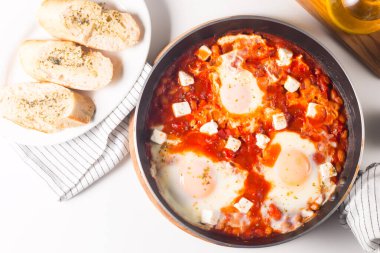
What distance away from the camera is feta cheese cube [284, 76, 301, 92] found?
3164mm

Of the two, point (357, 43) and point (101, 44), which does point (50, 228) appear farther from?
point (357, 43)

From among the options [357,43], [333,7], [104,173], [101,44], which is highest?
[333,7]

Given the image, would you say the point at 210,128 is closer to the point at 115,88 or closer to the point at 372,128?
the point at 115,88

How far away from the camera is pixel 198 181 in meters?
3.17

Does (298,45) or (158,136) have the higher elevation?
(298,45)

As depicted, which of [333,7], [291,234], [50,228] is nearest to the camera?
[333,7]

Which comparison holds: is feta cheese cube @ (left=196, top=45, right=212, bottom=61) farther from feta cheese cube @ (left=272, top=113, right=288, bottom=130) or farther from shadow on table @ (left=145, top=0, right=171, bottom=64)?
feta cheese cube @ (left=272, top=113, right=288, bottom=130)

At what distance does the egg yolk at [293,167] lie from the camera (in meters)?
3.18

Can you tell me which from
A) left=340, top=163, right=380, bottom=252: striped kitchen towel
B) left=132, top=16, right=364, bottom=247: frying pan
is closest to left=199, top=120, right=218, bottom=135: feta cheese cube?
left=132, top=16, right=364, bottom=247: frying pan

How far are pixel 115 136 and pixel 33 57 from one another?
2.23 feet

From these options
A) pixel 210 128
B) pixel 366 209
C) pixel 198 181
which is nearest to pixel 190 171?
pixel 198 181

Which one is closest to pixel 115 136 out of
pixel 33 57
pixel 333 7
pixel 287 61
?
pixel 33 57

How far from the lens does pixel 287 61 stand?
126 inches

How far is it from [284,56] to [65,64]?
Result: 52.2 inches
